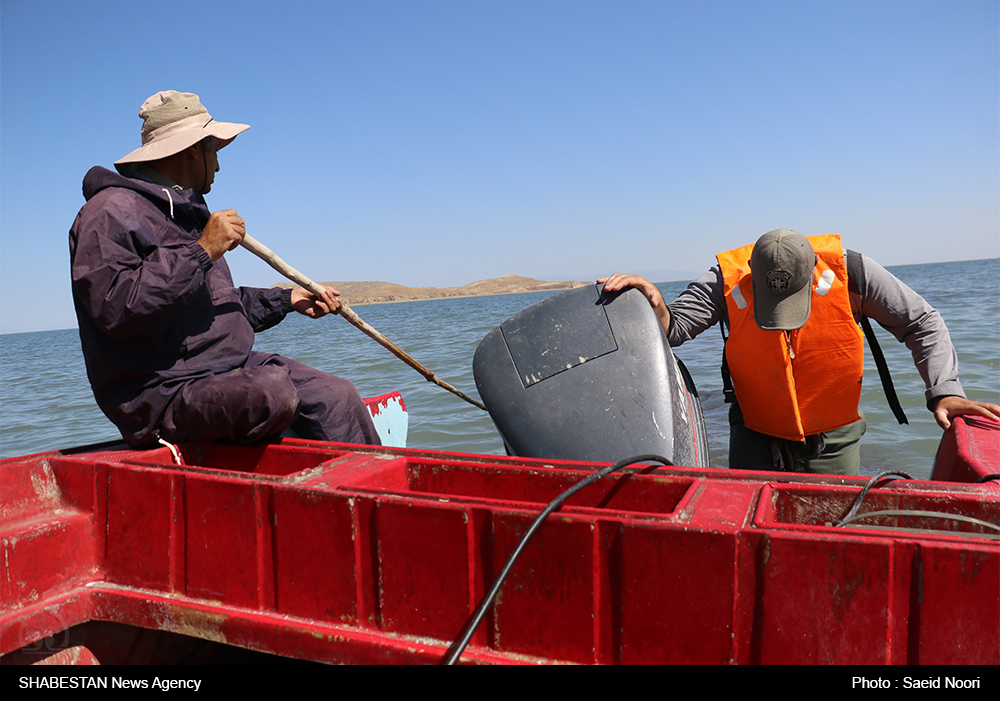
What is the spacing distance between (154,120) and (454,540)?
2208 mm

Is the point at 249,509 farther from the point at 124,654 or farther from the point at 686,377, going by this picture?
the point at 686,377

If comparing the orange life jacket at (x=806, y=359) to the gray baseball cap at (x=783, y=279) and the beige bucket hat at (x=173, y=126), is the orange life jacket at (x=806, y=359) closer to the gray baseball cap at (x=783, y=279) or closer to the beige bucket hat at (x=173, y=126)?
the gray baseball cap at (x=783, y=279)

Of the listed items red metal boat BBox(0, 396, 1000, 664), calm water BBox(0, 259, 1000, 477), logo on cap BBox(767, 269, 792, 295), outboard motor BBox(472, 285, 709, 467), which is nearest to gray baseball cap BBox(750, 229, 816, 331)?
logo on cap BBox(767, 269, 792, 295)

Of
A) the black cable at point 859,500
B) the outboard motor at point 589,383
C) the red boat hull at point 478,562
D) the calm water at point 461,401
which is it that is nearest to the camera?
the red boat hull at point 478,562

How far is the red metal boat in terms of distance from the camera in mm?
1398

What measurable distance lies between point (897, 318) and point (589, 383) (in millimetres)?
1474

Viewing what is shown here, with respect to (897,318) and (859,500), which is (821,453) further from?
(859,500)

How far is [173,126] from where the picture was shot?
8.77 ft

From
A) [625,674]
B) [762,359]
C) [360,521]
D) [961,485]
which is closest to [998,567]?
[961,485]

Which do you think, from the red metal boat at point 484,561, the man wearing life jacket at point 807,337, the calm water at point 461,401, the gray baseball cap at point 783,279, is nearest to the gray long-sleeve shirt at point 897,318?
the man wearing life jacket at point 807,337

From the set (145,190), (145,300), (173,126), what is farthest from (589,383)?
(173,126)

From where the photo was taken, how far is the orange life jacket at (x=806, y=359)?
9.53ft

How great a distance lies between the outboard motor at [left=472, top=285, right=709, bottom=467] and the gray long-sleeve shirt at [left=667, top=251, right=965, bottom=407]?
1.56ft

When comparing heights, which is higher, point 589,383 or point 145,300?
point 145,300
